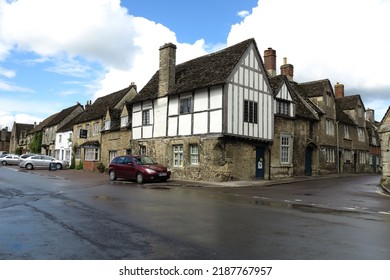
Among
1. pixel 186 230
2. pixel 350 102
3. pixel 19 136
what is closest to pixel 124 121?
pixel 350 102

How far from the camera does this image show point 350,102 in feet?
118

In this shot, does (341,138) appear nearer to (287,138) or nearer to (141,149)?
(287,138)

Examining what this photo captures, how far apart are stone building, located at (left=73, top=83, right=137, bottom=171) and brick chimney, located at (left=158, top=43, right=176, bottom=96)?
8.52 metres

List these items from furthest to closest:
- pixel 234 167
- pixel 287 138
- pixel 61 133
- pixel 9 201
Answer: pixel 61 133, pixel 287 138, pixel 234 167, pixel 9 201

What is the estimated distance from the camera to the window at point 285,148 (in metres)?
24.4

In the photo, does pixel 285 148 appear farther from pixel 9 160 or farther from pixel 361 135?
pixel 9 160

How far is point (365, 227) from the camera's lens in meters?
7.58

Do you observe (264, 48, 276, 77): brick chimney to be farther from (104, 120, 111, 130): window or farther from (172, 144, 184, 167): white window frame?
(104, 120, 111, 130): window

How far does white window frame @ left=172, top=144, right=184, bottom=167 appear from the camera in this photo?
22422 mm

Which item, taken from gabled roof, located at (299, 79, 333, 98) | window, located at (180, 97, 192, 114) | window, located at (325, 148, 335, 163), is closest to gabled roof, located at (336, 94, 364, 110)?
gabled roof, located at (299, 79, 333, 98)

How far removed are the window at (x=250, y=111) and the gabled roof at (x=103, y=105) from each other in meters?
16.9

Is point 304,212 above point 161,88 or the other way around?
the other way around
